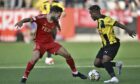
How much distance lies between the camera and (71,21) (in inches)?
1116

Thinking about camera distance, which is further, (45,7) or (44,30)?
(45,7)

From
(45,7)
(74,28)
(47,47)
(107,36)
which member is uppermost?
(107,36)

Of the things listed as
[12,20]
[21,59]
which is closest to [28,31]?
[12,20]

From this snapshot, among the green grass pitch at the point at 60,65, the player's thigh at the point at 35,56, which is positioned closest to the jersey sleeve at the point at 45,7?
the green grass pitch at the point at 60,65

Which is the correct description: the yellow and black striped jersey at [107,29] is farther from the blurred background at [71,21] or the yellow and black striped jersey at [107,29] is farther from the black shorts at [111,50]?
the blurred background at [71,21]

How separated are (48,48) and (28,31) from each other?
559 inches

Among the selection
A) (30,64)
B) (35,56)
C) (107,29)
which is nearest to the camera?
(30,64)

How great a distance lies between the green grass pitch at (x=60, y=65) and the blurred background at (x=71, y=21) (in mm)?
1373

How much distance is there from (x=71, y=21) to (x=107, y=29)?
1439 centimetres

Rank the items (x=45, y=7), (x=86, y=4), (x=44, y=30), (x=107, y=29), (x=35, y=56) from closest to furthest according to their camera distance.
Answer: (x=35, y=56)
(x=44, y=30)
(x=107, y=29)
(x=45, y=7)
(x=86, y=4)

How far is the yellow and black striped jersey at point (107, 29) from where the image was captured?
547 inches

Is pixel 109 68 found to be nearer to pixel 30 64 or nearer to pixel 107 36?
pixel 107 36

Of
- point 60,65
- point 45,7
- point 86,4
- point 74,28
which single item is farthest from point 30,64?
point 86,4

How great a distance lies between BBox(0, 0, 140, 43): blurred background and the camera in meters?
28.0
